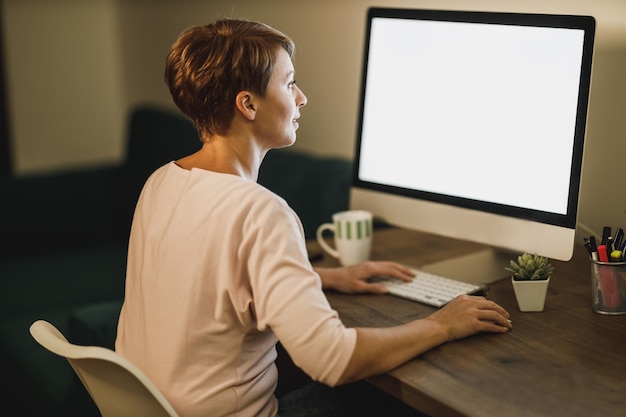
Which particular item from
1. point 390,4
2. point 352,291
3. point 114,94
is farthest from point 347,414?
point 114,94

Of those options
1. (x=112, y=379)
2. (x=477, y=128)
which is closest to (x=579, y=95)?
(x=477, y=128)

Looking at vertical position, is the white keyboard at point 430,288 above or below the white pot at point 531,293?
below

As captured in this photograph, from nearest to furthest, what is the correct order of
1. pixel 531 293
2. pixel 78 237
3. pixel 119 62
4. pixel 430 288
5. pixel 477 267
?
pixel 531 293 → pixel 430 288 → pixel 477 267 → pixel 78 237 → pixel 119 62

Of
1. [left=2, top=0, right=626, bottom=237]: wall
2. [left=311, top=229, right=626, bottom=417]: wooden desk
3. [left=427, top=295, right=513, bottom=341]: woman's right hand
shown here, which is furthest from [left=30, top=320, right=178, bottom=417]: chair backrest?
[left=2, top=0, right=626, bottom=237]: wall

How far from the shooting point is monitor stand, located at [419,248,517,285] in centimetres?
152

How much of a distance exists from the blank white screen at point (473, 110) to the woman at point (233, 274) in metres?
0.30

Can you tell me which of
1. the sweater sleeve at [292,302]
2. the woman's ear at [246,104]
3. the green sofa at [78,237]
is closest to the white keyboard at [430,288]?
the sweater sleeve at [292,302]

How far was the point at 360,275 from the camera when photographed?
147 centimetres

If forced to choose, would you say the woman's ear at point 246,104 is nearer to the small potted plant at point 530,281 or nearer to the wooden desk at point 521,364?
the wooden desk at point 521,364

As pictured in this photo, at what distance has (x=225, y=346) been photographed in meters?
1.17

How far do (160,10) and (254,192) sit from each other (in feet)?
8.41

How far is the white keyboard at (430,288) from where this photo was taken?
4.55 ft

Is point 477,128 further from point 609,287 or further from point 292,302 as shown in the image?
point 292,302

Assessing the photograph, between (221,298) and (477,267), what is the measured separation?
2.16ft
